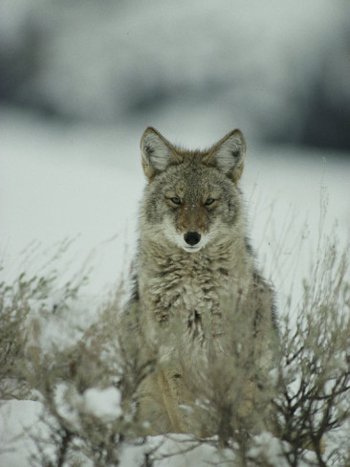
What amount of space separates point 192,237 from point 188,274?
0.30 m

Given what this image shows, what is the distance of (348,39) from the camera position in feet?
65.0

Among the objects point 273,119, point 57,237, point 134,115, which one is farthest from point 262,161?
point 57,237

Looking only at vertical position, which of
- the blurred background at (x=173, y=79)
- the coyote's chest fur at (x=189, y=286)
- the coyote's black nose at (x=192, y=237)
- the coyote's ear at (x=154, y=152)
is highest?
the blurred background at (x=173, y=79)

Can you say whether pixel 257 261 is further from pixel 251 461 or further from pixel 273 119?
pixel 273 119

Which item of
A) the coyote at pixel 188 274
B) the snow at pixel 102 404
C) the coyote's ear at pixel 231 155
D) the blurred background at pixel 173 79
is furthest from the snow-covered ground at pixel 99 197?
the snow at pixel 102 404

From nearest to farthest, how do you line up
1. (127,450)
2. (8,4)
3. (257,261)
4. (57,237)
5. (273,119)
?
(127,450) → (257,261) → (57,237) → (8,4) → (273,119)

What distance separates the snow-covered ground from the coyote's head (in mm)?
357

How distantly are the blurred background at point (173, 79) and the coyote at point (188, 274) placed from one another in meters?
9.50

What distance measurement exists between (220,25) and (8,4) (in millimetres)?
5550

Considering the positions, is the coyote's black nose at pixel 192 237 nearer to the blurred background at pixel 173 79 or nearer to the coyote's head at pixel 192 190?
the coyote's head at pixel 192 190

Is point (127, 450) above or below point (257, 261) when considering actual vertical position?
below

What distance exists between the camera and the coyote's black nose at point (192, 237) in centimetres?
Answer: 573

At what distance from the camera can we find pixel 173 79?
19.6m

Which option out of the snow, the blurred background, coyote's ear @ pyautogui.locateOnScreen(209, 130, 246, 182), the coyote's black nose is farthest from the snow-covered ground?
the coyote's black nose
